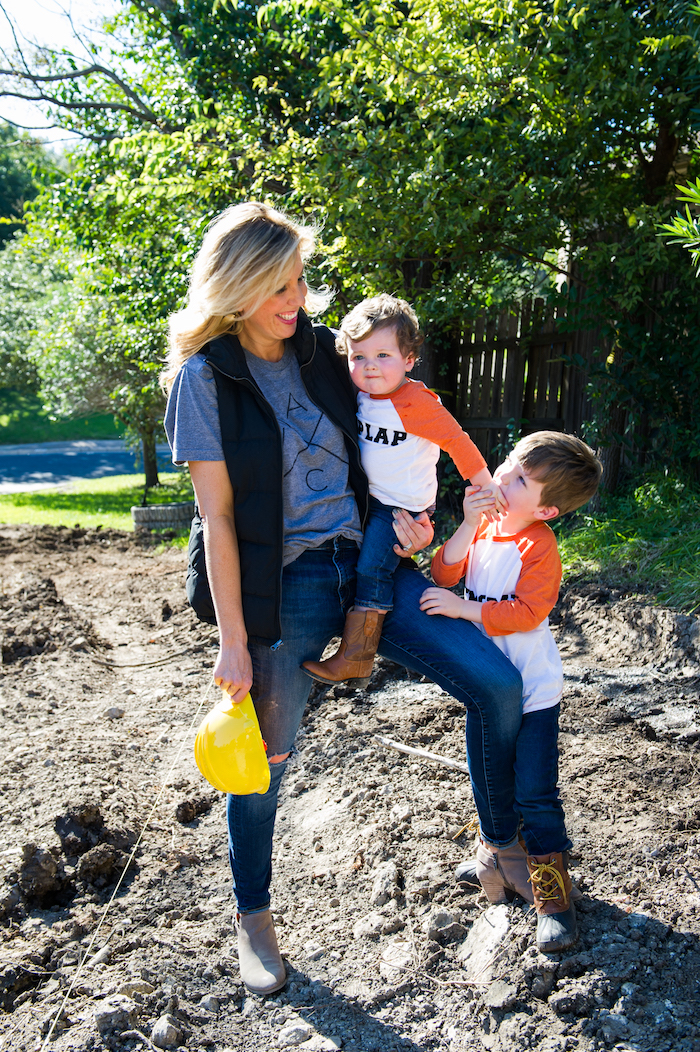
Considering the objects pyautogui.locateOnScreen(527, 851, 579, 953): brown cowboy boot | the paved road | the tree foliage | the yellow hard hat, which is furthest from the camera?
the paved road

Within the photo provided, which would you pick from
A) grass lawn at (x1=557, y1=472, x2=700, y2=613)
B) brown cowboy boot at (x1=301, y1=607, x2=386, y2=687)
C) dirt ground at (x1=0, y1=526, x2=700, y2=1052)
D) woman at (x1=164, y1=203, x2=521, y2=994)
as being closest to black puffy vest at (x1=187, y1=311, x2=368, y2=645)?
woman at (x1=164, y1=203, x2=521, y2=994)

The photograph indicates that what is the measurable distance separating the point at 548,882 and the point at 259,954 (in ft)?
2.84

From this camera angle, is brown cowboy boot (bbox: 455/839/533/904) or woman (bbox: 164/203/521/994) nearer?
woman (bbox: 164/203/521/994)

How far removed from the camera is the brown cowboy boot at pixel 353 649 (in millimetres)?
2277

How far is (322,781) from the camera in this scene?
11.6 feet

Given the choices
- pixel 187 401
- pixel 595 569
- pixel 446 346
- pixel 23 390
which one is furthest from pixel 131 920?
pixel 23 390

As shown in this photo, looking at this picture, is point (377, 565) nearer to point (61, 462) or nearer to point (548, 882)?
point (548, 882)

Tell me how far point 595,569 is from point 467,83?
323 cm

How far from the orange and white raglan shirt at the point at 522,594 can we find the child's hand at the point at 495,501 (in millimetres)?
64

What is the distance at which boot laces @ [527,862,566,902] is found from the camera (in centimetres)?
222

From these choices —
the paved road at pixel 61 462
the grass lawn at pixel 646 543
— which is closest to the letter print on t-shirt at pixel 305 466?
the grass lawn at pixel 646 543

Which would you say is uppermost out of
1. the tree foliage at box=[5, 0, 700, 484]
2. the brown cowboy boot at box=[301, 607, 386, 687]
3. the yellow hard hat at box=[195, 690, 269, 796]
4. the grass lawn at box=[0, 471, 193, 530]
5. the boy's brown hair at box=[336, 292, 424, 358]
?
the tree foliage at box=[5, 0, 700, 484]

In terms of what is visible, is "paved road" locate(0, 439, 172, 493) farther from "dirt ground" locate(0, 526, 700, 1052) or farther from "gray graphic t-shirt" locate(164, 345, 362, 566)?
"gray graphic t-shirt" locate(164, 345, 362, 566)

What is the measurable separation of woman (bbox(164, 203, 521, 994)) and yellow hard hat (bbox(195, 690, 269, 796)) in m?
0.08
